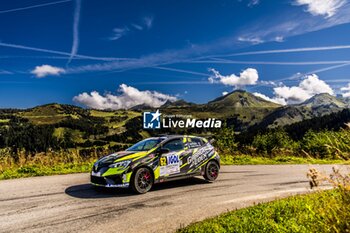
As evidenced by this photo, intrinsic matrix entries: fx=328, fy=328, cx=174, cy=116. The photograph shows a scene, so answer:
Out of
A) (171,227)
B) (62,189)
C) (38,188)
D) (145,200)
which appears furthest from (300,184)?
(38,188)

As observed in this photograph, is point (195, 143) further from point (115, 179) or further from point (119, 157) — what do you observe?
point (115, 179)

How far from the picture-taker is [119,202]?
9.09 meters

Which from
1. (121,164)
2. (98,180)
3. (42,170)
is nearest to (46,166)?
(42,170)

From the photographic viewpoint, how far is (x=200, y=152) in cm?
1236

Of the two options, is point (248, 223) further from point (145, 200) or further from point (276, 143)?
point (276, 143)

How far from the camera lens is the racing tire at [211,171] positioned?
12422 mm

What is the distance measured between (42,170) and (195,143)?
7409 mm

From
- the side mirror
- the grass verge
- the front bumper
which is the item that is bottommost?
the front bumper

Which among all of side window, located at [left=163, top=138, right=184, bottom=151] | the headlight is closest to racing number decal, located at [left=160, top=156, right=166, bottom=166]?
side window, located at [left=163, top=138, right=184, bottom=151]

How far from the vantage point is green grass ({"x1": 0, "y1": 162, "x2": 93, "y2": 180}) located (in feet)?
45.2

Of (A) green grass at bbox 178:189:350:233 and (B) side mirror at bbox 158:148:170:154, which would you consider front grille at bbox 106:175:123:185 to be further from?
(A) green grass at bbox 178:189:350:233

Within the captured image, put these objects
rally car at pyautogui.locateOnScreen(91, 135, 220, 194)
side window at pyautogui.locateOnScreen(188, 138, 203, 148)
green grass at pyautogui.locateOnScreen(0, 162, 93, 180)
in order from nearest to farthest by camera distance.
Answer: rally car at pyautogui.locateOnScreen(91, 135, 220, 194), side window at pyautogui.locateOnScreen(188, 138, 203, 148), green grass at pyautogui.locateOnScreen(0, 162, 93, 180)

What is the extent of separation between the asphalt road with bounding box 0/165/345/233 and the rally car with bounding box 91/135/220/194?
1.38 feet

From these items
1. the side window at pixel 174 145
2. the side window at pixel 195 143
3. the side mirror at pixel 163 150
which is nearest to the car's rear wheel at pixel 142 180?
the side mirror at pixel 163 150
